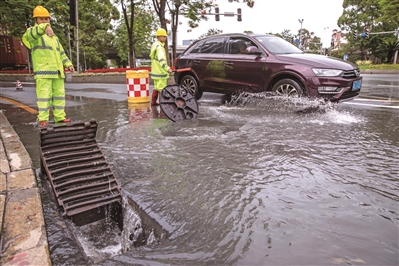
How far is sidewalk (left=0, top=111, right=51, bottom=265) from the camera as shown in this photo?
6.00 feet

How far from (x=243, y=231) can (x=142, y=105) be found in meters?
6.24

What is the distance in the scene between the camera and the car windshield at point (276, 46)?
6.67m

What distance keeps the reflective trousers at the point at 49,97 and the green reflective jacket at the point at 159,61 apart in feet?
9.21

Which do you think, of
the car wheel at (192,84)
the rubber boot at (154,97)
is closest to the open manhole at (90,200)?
the rubber boot at (154,97)

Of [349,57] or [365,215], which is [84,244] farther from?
[349,57]

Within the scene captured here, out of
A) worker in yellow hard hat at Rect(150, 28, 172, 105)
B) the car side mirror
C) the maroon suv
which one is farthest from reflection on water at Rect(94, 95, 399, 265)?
worker in yellow hard hat at Rect(150, 28, 172, 105)

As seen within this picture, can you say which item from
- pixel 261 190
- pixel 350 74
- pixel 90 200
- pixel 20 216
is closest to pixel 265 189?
pixel 261 190

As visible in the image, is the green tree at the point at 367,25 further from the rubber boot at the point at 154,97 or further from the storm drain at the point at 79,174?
the storm drain at the point at 79,174

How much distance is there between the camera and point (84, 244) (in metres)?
2.22

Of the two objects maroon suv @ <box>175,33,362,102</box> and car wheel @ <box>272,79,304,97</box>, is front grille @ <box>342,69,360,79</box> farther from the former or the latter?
car wheel @ <box>272,79,304,97</box>

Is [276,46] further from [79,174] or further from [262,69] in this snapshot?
[79,174]

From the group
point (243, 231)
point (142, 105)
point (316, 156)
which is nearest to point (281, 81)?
point (316, 156)

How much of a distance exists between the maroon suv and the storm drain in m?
4.23

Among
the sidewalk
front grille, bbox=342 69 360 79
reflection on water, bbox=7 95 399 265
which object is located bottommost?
the sidewalk
